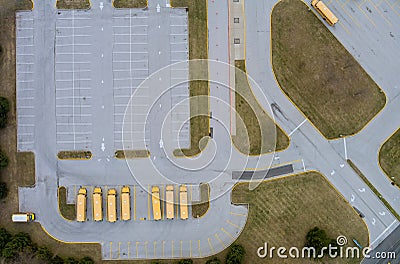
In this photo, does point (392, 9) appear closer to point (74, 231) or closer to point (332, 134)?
point (332, 134)

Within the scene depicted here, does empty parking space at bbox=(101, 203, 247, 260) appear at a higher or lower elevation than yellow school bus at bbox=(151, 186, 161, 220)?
lower

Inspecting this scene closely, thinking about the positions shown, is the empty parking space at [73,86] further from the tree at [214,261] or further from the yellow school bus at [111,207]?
the tree at [214,261]

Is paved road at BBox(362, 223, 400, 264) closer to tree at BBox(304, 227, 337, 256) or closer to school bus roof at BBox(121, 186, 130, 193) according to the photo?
tree at BBox(304, 227, 337, 256)

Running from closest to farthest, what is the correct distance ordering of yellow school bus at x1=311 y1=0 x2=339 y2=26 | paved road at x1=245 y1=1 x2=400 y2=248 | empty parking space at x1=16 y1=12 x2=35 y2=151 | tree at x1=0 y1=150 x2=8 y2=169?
tree at x1=0 y1=150 x2=8 y2=169, empty parking space at x1=16 y1=12 x2=35 y2=151, yellow school bus at x1=311 y1=0 x2=339 y2=26, paved road at x1=245 y1=1 x2=400 y2=248

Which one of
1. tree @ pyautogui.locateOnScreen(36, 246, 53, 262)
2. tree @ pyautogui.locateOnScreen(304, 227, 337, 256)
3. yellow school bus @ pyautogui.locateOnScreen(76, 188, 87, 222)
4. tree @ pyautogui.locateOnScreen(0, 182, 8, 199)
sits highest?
tree @ pyautogui.locateOnScreen(0, 182, 8, 199)

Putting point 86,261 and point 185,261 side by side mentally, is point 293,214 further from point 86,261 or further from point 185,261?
point 86,261

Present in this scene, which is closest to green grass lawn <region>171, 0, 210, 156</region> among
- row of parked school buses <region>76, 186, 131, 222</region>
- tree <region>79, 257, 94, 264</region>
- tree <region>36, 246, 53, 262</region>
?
row of parked school buses <region>76, 186, 131, 222</region>

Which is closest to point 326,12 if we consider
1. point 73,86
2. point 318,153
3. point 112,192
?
point 318,153
